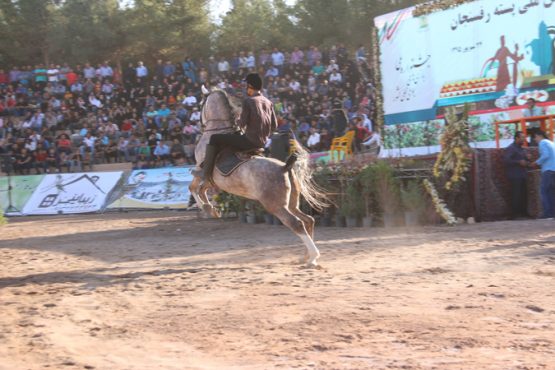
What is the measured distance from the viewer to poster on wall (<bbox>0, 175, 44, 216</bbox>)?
78.5ft

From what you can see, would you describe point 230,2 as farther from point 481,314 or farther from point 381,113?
point 481,314

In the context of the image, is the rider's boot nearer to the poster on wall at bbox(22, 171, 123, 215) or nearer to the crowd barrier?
the crowd barrier

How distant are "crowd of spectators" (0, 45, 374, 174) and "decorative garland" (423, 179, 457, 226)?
35.4ft

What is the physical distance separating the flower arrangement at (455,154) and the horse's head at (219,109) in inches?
209

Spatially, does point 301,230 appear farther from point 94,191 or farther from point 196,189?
point 94,191

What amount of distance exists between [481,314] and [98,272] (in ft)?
16.9

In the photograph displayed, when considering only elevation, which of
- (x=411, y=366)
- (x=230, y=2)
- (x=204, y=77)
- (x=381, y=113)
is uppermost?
(x=230, y=2)

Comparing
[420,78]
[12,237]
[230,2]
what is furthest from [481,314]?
[230,2]

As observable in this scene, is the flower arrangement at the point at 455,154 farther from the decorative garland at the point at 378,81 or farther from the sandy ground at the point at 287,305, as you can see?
the decorative garland at the point at 378,81

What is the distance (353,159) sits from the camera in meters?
15.0

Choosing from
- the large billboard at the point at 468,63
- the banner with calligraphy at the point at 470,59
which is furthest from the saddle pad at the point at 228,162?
the banner with calligraphy at the point at 470,59

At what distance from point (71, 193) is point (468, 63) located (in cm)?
1385

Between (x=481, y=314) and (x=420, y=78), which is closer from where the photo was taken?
(x=481, y=314)

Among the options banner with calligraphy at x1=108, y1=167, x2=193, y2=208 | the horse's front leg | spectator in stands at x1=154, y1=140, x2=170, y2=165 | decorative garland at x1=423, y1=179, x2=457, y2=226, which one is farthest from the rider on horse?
spectator in stands at x1=154, y1=140, x2=170, y2=165
